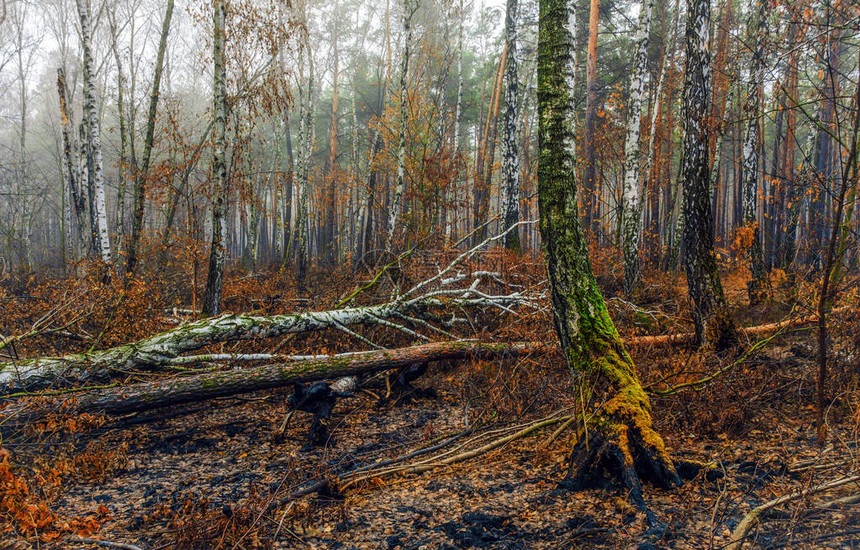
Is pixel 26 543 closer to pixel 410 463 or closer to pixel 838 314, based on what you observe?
pixel 410 463

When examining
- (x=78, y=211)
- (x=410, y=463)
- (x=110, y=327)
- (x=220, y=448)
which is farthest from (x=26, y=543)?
(x=78, y=211)

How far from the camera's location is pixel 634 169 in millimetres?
10594

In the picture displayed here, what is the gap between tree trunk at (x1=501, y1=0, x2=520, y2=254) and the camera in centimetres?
1286

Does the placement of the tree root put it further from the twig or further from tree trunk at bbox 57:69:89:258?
tree trunk at bbox 57:69:89:258

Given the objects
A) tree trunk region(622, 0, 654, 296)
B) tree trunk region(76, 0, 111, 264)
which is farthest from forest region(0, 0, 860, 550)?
tree trunk region(76, 0, 111, 264)

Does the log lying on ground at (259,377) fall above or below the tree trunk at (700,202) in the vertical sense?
below

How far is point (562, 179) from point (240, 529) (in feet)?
12.4

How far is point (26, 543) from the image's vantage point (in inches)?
128

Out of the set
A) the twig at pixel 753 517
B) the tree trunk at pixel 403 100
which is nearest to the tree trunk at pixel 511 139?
the tree trunk at pixel 403 100

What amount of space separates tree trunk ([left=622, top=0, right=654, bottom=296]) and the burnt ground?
4930 mm

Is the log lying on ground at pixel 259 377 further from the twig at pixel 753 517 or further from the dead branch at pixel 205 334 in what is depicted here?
the twig at pixel 753 517

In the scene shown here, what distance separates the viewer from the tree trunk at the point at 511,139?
12.9m

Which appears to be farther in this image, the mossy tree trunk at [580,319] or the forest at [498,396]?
the mossy tree trunk at [580,319]

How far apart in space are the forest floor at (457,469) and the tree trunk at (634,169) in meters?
3.82
